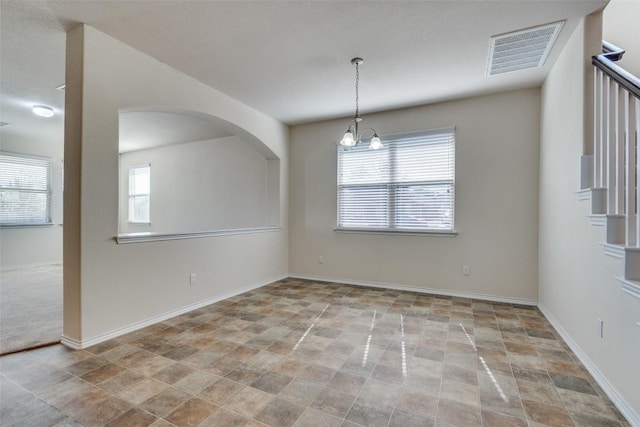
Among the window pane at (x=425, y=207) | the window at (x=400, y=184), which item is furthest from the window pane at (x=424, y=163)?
the window pane at (x=425, y=207)

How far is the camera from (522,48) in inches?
110

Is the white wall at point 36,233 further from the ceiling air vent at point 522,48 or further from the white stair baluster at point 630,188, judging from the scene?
the white stair baluster at point 630,188

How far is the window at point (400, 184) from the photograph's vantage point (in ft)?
13.9

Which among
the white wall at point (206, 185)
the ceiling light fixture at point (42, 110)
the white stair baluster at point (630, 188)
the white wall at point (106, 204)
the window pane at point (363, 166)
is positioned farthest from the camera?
the white wall at point (206, 185)

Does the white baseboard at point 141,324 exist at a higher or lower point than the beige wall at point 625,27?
lower

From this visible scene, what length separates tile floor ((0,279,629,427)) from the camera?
1714 mm

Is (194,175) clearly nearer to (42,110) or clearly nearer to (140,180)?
(140,180)

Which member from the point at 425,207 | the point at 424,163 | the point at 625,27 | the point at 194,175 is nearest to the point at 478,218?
the point at 425,207

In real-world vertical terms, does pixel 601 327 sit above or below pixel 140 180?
below

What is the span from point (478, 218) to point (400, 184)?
1165 millimetres

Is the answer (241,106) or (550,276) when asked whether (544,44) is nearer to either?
(550,276)

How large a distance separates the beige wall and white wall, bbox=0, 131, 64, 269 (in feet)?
29.1

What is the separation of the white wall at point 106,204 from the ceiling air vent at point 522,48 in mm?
3231

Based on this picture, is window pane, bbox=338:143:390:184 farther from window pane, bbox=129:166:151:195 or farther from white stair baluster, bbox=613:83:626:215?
window pane, bbox=129:166:151:195
